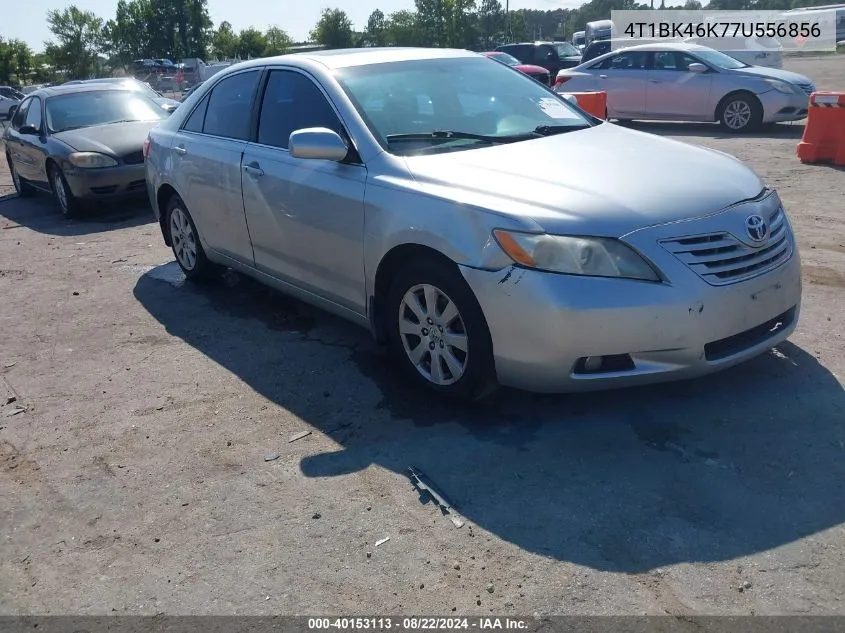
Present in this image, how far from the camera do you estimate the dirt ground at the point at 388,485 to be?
111 inches

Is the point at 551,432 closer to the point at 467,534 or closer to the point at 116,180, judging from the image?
the point at 467,534

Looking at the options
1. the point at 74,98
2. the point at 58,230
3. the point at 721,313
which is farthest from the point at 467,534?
the point at 74,98

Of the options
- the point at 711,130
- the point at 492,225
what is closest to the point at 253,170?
the point at 492,225

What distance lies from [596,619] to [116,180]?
8765mm

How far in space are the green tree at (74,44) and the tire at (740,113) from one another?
58.0 meters

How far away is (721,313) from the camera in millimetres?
3533

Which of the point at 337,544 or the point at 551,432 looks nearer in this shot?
the point at 337,544

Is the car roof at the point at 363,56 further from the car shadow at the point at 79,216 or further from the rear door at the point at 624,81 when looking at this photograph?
the rear door at the point at 624,81

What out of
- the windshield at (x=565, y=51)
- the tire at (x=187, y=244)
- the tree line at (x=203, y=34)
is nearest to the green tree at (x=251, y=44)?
the tree line at (x=203, y=34)

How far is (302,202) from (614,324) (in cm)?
208

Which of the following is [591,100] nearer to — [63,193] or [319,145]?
[63,193]

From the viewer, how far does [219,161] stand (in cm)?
554

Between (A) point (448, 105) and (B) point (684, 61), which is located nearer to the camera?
(A) point (448, 105)

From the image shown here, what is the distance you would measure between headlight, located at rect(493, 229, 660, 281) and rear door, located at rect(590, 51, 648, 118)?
11.8m
